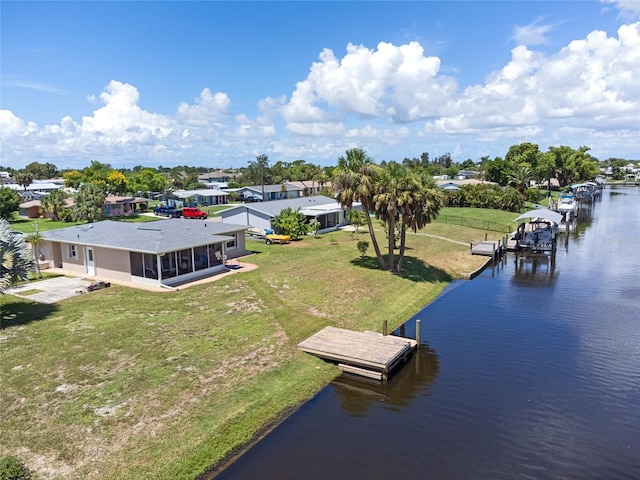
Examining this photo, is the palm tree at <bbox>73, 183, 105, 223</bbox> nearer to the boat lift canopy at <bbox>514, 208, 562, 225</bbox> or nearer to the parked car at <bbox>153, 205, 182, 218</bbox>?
the parked car at <bbox>153, 205, 182, 218</bbox>

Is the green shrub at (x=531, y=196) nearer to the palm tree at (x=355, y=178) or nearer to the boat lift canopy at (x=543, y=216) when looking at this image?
the boat lift canopy at (x=543, y=216)

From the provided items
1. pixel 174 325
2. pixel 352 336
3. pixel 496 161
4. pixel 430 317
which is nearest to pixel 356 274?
pixel 430 317

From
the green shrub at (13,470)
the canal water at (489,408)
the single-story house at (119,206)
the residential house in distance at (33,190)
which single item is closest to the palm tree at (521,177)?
the canal water at (489,408)

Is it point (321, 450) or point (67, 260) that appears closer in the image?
point (321, 450)

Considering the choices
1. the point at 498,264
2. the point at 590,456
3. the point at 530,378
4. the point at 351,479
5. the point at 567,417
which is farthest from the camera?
the point at 498,264

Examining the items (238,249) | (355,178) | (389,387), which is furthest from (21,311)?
(355,178)

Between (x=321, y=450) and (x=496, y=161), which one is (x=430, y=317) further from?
(x=496, y=161)

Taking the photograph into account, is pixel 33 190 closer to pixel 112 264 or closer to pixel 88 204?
pixel 88 204
